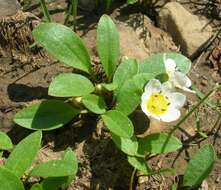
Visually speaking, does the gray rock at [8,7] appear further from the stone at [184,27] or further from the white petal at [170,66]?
the white petal at [170,66]

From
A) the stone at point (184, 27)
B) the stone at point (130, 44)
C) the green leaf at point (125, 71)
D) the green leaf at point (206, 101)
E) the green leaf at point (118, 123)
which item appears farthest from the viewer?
the stone at point (184, 27)

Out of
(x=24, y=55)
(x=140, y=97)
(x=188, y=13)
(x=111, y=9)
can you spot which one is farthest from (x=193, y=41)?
(x=24, y=55)

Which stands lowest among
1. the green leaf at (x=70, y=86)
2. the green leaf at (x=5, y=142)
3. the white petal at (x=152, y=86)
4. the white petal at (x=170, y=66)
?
the green leaf at (x=5, y=142)

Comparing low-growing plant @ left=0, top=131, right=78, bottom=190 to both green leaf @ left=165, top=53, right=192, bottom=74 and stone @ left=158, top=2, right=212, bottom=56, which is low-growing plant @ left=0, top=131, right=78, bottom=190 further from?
stone @ left=158, top=2, right=212, bottom=56

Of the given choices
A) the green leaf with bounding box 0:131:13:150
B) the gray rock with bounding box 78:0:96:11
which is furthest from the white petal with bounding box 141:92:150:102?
the gray rock with bounding box 78:0:96:11

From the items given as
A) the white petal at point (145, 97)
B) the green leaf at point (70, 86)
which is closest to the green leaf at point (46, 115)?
the green leaf at point (70, 86)
